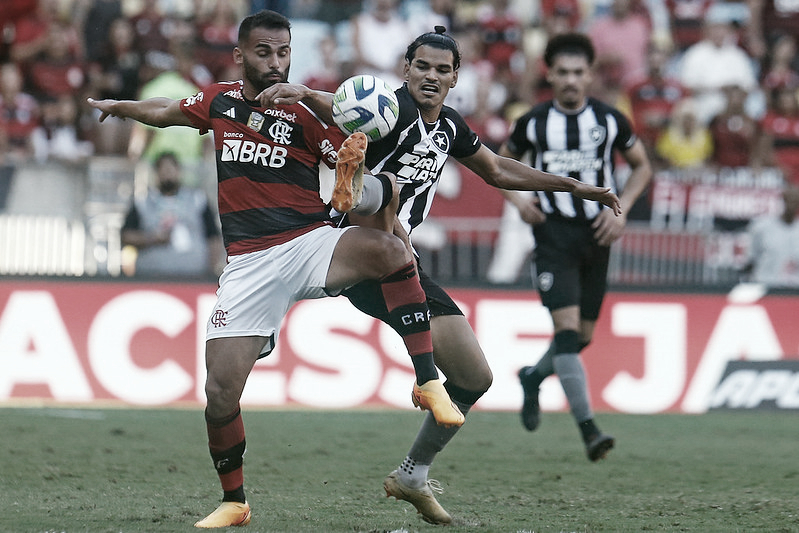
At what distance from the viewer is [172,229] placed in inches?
468

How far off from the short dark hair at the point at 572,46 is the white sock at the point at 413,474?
11.5 ft

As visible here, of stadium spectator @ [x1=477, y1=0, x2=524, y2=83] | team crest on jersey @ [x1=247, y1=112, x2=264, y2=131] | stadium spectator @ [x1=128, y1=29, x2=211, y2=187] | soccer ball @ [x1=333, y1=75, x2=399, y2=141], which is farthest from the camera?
stadium spectator @ [x1=477, y1=0, x2=524, y2=83]

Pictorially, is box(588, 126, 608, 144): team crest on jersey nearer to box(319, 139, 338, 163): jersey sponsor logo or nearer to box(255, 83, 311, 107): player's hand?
box(319, 139, 338, 163): jersey sponsor logo

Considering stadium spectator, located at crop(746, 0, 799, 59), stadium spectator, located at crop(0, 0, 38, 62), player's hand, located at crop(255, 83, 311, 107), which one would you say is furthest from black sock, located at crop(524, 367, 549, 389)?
stadium spectator, located at crop(746, 0, 799, 59)

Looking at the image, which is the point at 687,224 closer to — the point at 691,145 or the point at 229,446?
the point at 691,145

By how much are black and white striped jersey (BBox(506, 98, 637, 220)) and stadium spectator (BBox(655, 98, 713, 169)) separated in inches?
253

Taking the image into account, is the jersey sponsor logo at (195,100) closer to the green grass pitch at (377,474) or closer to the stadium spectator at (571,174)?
the green grass pitch at (377,474)

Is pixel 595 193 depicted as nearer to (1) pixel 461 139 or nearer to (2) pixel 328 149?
(1) pixel 461 139

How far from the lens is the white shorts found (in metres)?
5.39

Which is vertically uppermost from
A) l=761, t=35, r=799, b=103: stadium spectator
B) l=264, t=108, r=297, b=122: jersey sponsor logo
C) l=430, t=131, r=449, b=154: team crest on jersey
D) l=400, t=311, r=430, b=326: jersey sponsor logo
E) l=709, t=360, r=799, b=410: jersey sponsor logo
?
l=761, t=35, r=799, b=103: stadium spectator

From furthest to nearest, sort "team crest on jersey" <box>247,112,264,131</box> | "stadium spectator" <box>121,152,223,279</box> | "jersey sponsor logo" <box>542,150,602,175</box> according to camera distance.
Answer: "stadium spectator" <box>121,152,223,279</box>
"jersey sponsor logo" <box>542,150,602,175</box>
"team crest on jersey" <box>247,112,264,131</box>

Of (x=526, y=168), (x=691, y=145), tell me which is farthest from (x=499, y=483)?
(x=691, y=145)

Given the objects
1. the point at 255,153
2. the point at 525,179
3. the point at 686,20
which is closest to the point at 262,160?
the point at 255,153

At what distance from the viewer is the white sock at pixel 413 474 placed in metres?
5.80
